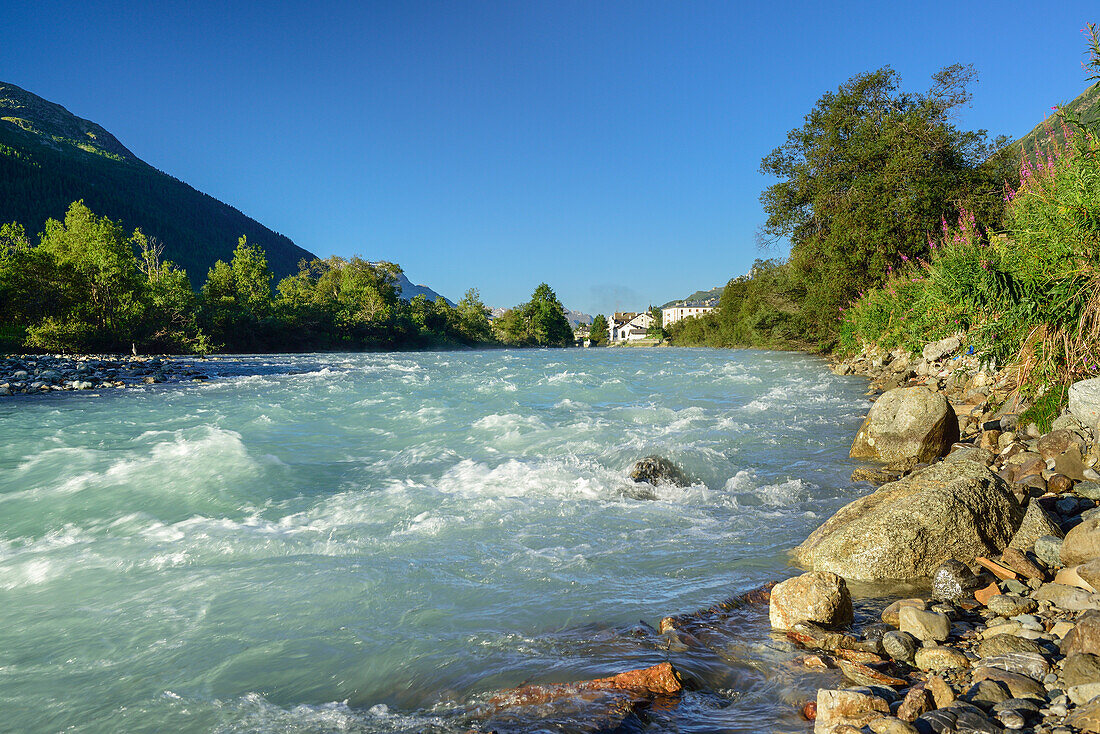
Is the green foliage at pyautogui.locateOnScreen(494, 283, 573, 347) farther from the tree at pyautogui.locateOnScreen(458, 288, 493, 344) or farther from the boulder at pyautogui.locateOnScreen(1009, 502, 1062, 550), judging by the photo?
the boulder at pyautogui.locateOnScreen(1009, 502, 1062, 550)

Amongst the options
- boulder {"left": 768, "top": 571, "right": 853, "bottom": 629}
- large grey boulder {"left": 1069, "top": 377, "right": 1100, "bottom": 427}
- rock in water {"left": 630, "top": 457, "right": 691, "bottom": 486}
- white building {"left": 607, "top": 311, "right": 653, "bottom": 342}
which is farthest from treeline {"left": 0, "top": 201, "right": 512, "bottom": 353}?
white building {"left": 607, "top": 311, "right": 653, "bottom": 342}

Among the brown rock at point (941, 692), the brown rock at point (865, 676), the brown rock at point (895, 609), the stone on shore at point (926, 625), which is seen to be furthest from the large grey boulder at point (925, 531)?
the brown rock at point (941, 692)

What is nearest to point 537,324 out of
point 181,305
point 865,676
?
point 181,305

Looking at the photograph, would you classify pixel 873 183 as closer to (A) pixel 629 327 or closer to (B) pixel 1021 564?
(B) pixel 1021 564

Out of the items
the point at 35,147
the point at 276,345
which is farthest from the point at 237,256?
the point at 35,147

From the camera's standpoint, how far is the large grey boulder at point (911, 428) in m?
8.03

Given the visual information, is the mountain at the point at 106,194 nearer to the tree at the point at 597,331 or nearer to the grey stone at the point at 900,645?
the tree at the point at 597,331

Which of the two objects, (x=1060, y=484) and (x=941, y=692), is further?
(x=1060, y=484)

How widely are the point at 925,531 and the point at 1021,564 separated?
0.62 meters

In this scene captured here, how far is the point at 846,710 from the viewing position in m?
2.70

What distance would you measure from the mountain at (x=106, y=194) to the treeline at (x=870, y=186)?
419ft

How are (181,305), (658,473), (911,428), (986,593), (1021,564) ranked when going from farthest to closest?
(181,305), (911,428), (658,473), (1021,564), (986,593)

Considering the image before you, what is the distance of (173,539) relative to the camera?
241 inches

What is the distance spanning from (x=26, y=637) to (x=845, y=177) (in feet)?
109
